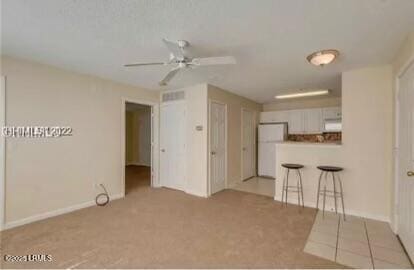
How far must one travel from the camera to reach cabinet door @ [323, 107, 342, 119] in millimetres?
5328

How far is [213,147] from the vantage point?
4.39 metres

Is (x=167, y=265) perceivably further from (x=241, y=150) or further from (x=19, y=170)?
(x=241, y=150)

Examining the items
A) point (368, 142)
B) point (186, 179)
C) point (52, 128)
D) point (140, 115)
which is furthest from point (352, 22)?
point (140, 115)

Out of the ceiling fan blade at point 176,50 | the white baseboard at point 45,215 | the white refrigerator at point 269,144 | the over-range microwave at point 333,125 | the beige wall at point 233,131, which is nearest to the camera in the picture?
the ceiling fan blade at point 176,50

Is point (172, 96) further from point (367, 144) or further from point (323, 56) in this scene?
point (367, 144)

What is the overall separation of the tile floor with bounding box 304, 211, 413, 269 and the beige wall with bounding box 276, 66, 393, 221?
330 millimetres

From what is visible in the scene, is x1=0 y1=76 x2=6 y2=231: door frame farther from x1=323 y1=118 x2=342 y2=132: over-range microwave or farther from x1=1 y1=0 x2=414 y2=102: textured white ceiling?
x1=323 y1=118 x2=342 y2=132: over-range microwave

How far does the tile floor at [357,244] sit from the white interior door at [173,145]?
2880 millimetres

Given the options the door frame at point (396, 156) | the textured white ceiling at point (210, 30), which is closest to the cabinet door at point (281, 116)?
the textured white ceiling at point (210, 30)

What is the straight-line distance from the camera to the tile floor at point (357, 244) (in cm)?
210

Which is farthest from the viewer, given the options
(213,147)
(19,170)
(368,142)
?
(213,147)

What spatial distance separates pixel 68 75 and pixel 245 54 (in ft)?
9.66

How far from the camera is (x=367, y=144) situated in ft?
10.3

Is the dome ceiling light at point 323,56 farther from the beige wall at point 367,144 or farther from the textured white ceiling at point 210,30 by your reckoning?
the beige wall at point 367,144
